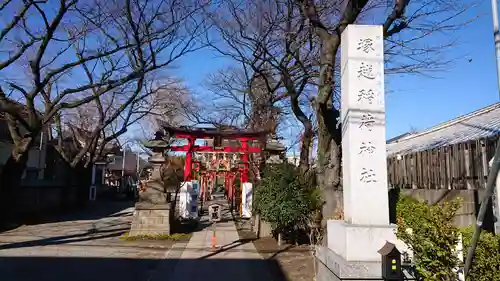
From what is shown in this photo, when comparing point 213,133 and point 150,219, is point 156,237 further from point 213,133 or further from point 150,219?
point 213,133

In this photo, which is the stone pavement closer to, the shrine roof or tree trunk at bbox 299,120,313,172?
tree trunk at bbox 299,120,313,172

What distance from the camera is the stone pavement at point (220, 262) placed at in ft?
30.0

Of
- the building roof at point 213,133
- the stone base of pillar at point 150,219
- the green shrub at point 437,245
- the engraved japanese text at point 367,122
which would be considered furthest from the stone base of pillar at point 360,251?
the building roof at point 213,133

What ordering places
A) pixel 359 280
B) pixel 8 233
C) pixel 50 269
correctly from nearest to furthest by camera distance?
pixel 359 280, pixel 50 269, pixel 8 233

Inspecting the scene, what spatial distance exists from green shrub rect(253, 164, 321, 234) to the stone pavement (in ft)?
3.97

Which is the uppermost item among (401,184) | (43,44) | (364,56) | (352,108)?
(43,44)

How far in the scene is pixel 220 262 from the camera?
10.7 meters

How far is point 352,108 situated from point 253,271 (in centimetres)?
487

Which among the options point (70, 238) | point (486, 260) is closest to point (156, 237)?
point (70, 238)

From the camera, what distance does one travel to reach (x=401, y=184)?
13.1 meters

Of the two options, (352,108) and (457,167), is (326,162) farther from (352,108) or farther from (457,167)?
(352,108)

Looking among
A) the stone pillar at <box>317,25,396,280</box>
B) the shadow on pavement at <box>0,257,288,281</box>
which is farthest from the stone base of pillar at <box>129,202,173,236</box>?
the stone pillar at <box>317,25,396,280</box>

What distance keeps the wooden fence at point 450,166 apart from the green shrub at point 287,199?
283 centimetres

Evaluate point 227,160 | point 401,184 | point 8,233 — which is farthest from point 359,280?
point 227,160
